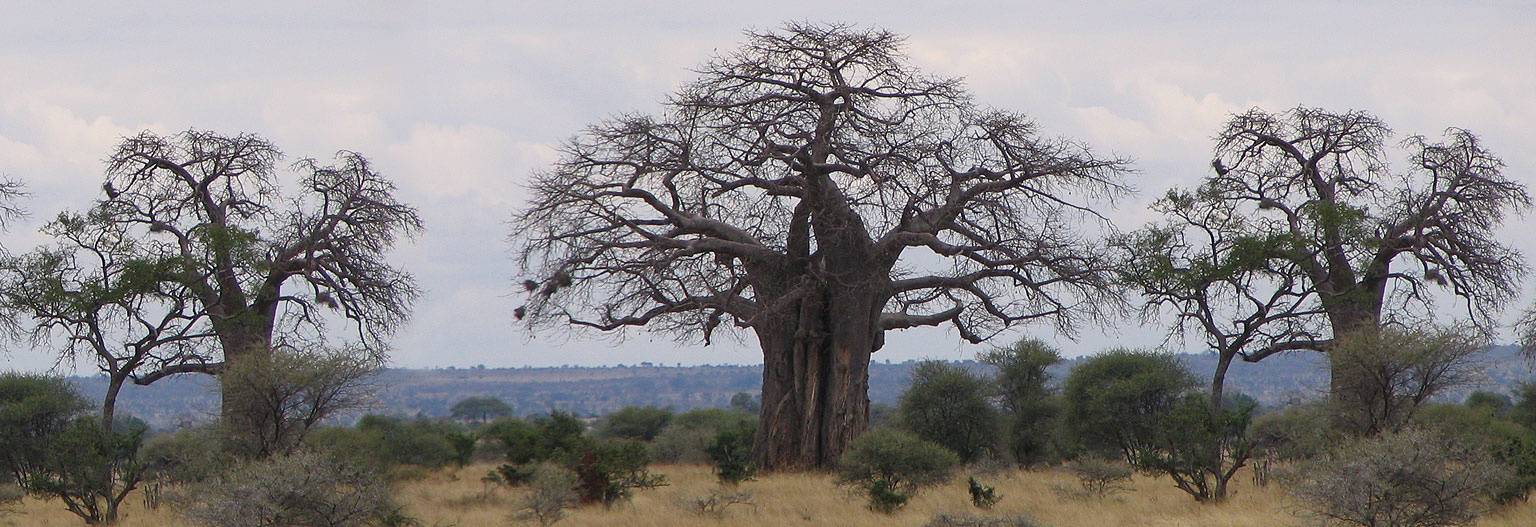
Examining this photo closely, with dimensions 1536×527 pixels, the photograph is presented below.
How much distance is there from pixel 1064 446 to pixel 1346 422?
256 inches

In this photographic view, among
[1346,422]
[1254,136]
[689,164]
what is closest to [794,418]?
[689,164]

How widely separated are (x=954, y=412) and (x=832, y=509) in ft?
26.1

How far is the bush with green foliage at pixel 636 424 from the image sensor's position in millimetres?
32938

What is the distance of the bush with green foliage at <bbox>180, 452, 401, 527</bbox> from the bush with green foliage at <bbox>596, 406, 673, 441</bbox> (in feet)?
68.0

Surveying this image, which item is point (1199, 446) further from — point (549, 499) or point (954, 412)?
point (954, 412)

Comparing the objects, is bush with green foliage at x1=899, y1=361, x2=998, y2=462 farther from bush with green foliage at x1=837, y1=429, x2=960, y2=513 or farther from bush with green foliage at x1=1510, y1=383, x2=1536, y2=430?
bush with green foliage at x1=1510, y1=383, x2=1536, y2=430

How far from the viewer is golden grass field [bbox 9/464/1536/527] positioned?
45.0ft

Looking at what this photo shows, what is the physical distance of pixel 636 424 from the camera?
1304 inches

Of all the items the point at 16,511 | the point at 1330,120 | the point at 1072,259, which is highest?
the point at 1330,120

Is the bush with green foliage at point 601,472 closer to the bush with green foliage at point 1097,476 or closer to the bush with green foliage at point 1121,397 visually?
the bush with green foliage at point 1097,476

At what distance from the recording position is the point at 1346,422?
52.6ft

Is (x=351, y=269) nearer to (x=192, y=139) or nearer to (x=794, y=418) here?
(x=192, y=139)

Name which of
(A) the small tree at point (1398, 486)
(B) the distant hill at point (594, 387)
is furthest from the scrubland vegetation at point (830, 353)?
(B) the distant hill at point (594, 387)

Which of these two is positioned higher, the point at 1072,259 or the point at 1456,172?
the point at 1456,172
